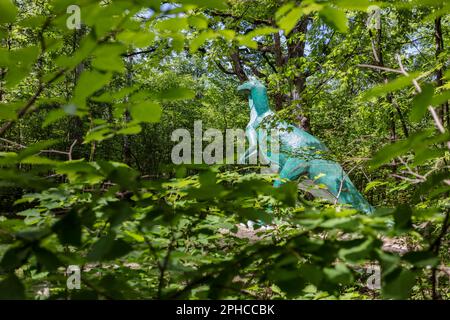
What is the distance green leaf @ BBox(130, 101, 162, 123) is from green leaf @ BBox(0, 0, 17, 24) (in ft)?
1.15

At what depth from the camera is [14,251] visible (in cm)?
70

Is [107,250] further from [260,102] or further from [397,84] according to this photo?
[260,102]

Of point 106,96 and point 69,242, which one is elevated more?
point 106,96

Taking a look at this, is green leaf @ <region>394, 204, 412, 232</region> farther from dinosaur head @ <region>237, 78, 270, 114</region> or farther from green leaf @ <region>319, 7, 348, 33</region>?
dinosaur head @ <region>237, 78, 270, 114</region>

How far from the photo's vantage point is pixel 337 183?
7.49m

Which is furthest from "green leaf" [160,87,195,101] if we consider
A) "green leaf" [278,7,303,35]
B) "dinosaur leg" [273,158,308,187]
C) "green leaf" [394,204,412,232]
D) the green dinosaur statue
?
"dinosaur leg" [273,158,308,187]

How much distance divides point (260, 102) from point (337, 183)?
109 inches

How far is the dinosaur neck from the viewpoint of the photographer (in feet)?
29.9

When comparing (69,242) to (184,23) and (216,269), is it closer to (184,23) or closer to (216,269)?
(216,269)

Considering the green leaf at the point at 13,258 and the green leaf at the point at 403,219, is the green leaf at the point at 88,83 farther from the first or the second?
the green leaf at the point at 403,219

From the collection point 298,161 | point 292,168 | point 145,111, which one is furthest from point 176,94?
point 298,161

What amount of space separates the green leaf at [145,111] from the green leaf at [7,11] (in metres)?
0.35
